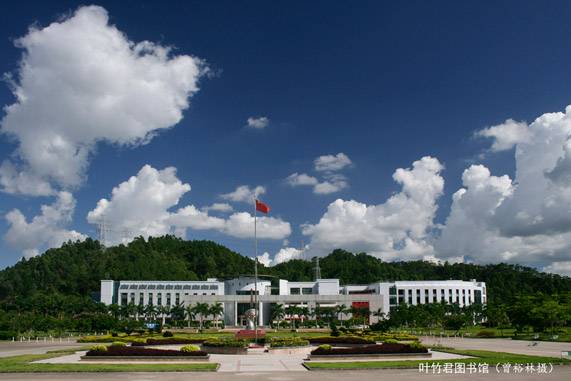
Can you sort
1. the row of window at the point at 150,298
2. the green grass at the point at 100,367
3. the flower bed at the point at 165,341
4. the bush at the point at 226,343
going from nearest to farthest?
the green grass at the point at 100,367
the bush at the point at 226,343
the flower bed at the point at 165,341
the row of window at the point at 150,298

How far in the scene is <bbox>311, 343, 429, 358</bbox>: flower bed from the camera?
104 ft

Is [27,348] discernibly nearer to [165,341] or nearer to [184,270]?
[165,341]

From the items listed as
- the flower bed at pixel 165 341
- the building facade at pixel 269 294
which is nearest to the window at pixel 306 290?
the building facade at pixel 269 294

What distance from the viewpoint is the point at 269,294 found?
11656 cm

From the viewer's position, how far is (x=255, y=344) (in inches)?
1671

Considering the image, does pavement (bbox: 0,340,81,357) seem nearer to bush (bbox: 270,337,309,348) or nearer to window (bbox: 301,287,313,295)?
bush (bbox: 270,337,309,348)

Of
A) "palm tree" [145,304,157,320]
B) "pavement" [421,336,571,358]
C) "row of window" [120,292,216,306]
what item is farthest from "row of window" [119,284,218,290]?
"pavement" [421,336,571,358]

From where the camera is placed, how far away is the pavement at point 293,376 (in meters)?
23.0

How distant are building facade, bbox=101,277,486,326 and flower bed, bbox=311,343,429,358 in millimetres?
73771

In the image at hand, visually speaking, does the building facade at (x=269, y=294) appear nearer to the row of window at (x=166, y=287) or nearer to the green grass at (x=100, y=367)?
the row of window at (x=166, y=287)

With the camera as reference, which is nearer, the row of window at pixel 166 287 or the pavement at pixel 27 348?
the pavement at pixel 27 348

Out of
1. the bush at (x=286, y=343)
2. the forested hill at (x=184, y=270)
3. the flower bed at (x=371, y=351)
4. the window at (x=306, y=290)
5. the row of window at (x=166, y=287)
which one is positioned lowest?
the bush at (x=286, y=343)

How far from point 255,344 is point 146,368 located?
16.6m

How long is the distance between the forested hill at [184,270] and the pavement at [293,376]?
103032 millimetres
